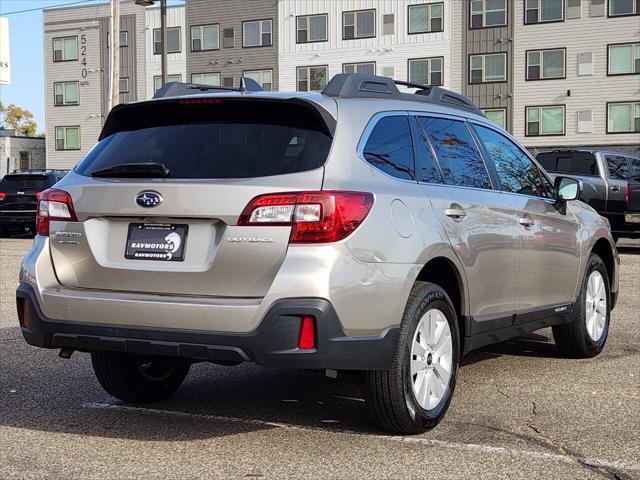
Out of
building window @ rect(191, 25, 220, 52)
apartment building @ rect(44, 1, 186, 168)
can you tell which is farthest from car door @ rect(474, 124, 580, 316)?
apartment building @ rect(44, 1, 186, 168)

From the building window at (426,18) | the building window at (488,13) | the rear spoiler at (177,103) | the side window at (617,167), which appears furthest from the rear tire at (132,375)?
the building window at (426,18)

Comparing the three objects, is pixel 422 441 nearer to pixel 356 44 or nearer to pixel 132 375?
pixel 132 375

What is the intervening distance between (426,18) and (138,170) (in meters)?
43.4

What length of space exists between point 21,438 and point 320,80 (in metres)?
44.7

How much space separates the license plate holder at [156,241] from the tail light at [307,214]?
0.35 metres

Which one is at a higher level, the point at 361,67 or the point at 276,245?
the point at 361,67

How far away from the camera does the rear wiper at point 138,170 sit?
4559 millimetres

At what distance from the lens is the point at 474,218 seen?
5289mm

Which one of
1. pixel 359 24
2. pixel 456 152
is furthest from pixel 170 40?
pixel 456 152

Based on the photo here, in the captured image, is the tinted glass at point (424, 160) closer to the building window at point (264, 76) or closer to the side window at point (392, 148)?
the side window at point (392, 148)

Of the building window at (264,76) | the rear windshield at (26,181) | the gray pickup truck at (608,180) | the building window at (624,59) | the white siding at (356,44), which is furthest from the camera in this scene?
the building window at (264,76)

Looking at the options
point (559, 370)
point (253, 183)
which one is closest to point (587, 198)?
point (559, 370)

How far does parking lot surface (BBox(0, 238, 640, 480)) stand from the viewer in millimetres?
4180

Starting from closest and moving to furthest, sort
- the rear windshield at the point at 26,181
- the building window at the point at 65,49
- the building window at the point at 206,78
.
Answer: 1. the rear windshield at the point at 26,181
2. the building window at the point at 206,78
3. the building window at the point at 65,49
